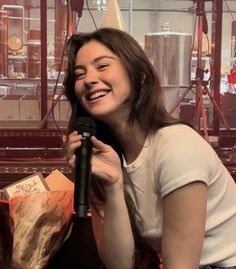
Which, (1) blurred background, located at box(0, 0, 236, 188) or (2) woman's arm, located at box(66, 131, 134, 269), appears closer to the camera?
(2) woman's arm, located at box(66, 131, 134, 269)

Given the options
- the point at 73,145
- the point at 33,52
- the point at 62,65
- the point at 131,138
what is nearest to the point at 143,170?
the point at 131,138

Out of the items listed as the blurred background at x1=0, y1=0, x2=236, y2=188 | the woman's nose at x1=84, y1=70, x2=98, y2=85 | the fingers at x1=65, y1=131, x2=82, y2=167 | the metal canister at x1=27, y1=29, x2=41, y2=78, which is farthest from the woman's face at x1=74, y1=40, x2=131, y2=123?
the metal canister at x1=27, y1=29, x2=41, y2=78

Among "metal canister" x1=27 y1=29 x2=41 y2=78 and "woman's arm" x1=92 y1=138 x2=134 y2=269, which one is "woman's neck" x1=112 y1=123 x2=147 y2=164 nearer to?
"woman's arm" x1=92 y1=138 x2=134 y2=269

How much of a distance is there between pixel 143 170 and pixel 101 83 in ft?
0.55

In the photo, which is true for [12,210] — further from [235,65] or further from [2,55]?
[235,65]

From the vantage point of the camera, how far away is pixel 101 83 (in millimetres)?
874

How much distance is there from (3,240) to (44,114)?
1.16 m

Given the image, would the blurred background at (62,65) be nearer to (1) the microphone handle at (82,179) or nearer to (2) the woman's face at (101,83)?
(2) the woman's face at (101,83)

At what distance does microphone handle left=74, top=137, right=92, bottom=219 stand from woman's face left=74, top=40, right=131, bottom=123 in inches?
4.7

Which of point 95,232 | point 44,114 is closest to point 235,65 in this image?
point 44,114

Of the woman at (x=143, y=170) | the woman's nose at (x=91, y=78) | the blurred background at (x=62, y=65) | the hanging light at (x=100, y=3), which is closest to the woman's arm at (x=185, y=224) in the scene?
the woman at (x=143, y=170)

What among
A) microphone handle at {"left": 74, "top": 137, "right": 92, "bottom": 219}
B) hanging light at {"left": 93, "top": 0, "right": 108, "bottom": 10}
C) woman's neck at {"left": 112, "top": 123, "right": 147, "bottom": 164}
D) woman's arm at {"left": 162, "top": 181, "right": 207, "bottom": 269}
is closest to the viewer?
microphone handle at {"left": 74, "top": 137, "right": 92, "bottom": 219}

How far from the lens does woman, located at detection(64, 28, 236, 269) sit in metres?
0.84

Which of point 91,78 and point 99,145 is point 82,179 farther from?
point 91,78
